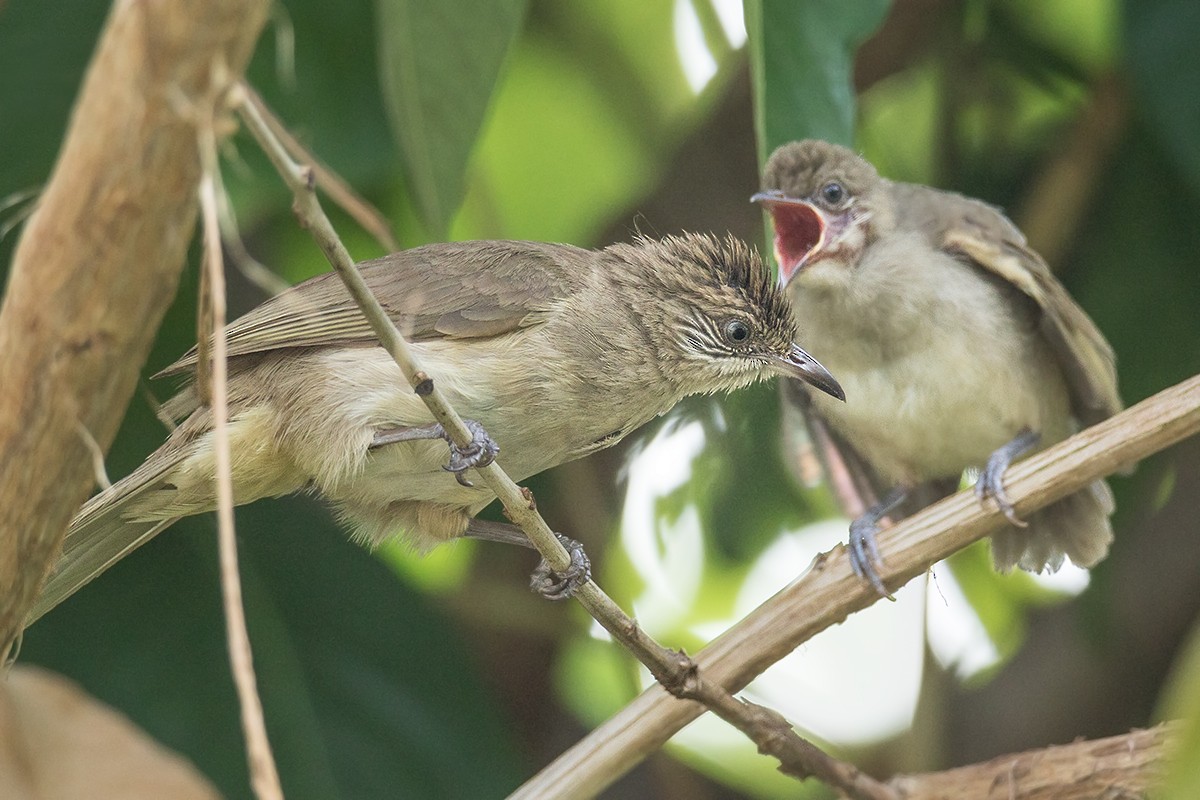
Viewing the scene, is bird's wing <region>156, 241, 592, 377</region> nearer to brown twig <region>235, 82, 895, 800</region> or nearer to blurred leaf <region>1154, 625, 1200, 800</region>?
brown twig <region>235, 82, 895, 800</region>

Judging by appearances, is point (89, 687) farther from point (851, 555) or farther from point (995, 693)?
point (995, 693)

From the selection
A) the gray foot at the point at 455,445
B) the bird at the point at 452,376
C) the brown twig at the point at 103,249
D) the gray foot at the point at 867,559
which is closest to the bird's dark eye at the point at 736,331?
the bird at the point at 452,376

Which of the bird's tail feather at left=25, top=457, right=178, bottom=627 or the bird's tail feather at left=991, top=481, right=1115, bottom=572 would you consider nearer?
the bird's tail feather at left=25, top=457, right=178, bottom=627

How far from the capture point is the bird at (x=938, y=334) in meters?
3.85

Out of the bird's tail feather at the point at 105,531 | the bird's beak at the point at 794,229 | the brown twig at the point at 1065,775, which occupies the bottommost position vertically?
the brown twig at the point at 1065,775

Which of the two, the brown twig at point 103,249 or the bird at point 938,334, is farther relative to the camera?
the bird at point 938,334

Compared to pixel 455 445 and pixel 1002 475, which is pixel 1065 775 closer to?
pixel 1002 475

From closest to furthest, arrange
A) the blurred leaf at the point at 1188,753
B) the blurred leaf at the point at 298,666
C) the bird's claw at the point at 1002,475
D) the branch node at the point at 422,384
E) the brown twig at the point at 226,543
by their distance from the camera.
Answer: the blurred leaf at the point at 1188,753, the brown twig at the point at 226,543, the branch node at the point at 422,384, the bird's claw at the point at 1002,475, the blurred leaf at the point at 298,666

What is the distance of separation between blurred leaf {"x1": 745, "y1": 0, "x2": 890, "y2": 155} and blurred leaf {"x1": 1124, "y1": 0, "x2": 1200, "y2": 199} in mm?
946

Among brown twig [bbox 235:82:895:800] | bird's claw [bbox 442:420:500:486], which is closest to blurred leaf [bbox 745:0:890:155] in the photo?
bird's claw [bbox 442:420:500:486]

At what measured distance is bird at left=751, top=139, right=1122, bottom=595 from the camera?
12.6ft

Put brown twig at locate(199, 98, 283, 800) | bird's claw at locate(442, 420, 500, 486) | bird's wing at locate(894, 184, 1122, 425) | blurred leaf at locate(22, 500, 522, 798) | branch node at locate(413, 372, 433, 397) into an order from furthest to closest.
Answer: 1. bird's wing at locate(894, 184, 1122, 425)
2. blurred leaf at locate(22, 500, 522, 798)
3. bird's claw at locate(442, 420, 500, 486)
4. branch node at locate(413, 372, 433, 397)
5. brown twig at locate(199, 98, 283, 800)

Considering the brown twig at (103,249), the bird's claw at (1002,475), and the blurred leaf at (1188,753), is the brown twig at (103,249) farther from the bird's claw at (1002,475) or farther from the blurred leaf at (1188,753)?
the bird's claw at (1002,475)

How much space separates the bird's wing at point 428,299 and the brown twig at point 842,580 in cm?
84
